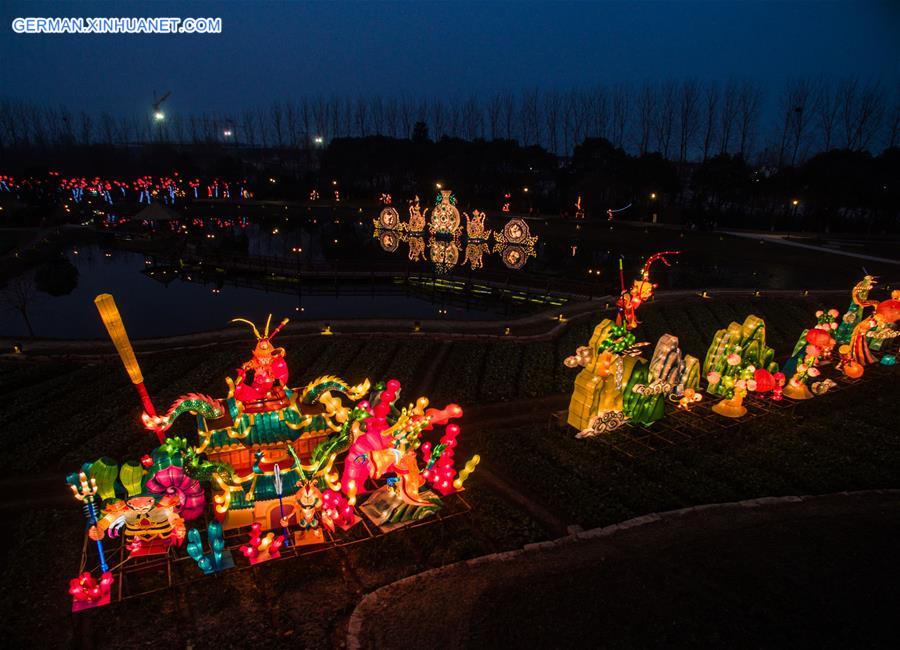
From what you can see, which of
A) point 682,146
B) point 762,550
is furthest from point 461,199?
point 762,550

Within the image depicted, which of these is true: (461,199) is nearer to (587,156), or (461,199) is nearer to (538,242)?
(587,156)

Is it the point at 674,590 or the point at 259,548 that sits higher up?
the point at 259,548

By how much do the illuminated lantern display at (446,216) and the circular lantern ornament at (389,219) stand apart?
5490mm

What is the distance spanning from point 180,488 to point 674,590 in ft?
29.1

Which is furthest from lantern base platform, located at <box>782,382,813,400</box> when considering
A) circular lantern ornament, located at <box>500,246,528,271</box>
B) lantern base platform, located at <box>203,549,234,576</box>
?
circular lantern ornament, located at <box>500,246,528,271</box>

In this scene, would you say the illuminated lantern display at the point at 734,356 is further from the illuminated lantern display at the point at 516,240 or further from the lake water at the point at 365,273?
the illuminated lantern display at the point at 516,240

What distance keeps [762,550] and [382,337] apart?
15.8 metres

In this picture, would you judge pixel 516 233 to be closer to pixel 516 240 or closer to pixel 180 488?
pixel 516 240

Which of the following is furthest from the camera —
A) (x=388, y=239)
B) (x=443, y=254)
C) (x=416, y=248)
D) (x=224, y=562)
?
(x=388, y=239)

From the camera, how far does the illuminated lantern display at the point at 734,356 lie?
51.6ft

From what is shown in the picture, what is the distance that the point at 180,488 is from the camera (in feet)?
30.5

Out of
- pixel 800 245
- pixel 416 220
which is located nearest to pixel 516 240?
pixel 416 220

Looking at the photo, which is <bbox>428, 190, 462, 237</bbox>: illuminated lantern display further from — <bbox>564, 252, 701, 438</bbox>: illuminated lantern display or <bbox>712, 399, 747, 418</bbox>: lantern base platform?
<bbox>712, 399, 747, 418</bbox>: lantern base platform

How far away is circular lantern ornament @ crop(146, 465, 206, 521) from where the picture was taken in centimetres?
906
